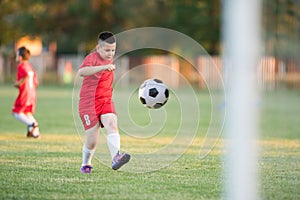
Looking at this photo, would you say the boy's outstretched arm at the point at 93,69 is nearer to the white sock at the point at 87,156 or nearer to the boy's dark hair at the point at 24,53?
the white sock at the point at 87,156

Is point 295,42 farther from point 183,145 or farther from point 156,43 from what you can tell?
point 183,145

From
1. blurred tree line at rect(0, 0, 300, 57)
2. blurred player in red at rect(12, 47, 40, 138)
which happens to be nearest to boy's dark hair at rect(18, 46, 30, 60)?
blurred player in red at rect(12, 47, 40, 138)

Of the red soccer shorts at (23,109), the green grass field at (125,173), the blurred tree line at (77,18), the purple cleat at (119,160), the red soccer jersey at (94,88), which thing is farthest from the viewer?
the blurred tree line at (77,18)

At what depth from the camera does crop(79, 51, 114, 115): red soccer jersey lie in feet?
25.0

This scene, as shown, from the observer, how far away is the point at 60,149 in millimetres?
9805

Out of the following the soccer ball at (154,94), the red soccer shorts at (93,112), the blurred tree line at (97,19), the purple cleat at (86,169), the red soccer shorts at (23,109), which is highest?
the blurred tree line at (97,19)

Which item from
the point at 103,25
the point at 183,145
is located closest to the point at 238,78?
the point at 183,145

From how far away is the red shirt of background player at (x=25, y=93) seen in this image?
39.5 ft

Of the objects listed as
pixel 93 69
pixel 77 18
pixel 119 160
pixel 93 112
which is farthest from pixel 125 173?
pixel 77 18

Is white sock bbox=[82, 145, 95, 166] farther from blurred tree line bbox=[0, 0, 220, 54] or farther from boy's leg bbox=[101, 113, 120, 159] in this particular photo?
blurred tree line bbox=[0, 0, 220, 54]

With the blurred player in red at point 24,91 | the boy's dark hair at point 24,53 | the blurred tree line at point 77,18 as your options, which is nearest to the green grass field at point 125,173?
the blurred player in red at point 24,91

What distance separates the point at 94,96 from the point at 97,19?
3887 cm

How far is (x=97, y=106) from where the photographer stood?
7625 mm

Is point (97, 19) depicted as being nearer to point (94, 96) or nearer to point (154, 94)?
point (154, 94)
